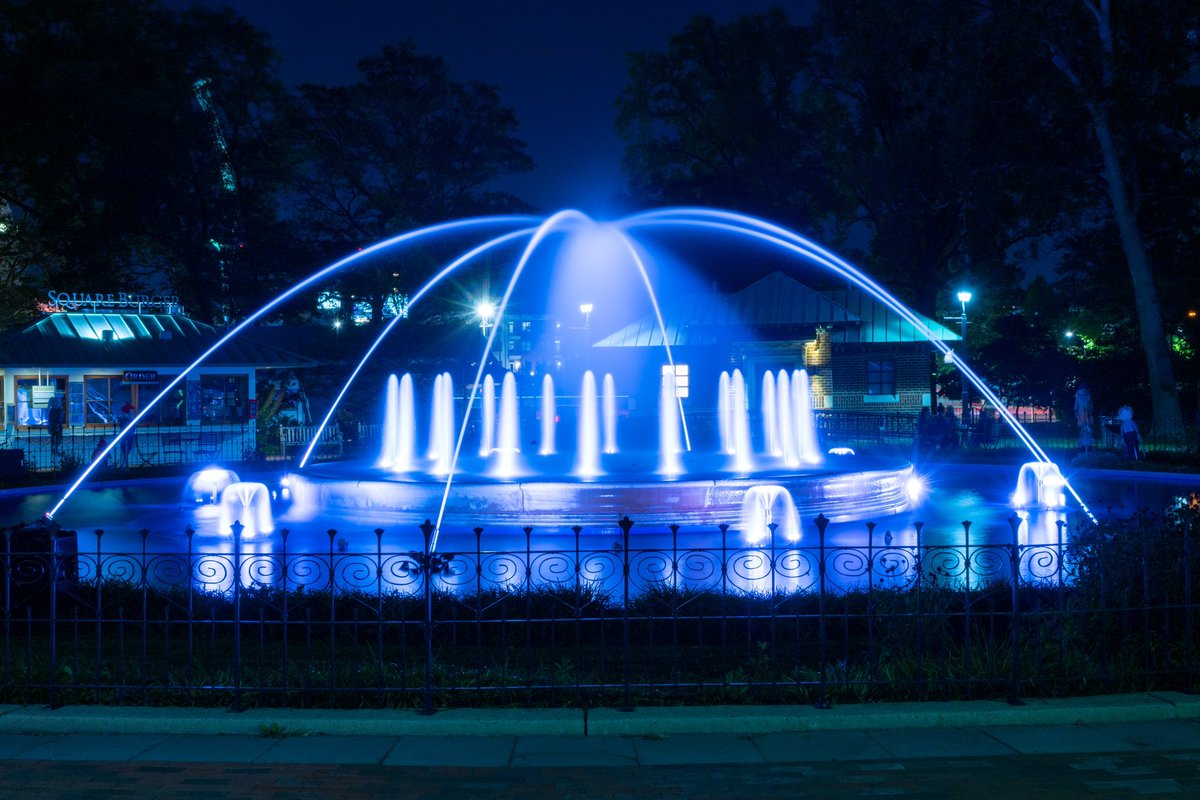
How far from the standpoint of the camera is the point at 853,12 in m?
52.4

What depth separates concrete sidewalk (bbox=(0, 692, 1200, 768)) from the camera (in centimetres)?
711

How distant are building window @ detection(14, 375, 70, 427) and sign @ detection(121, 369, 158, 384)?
2.21m

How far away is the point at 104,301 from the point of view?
1598 inches

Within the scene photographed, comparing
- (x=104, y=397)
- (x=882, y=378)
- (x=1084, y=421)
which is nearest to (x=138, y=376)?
(x=104, y=397)

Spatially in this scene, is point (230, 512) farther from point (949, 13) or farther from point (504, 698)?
point (949, 13)

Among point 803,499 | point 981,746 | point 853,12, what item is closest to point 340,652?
point 981,746

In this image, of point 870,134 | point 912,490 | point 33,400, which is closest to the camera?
point 912,490

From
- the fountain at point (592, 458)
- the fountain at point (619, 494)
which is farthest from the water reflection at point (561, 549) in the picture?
the fountain at point (592, 458)

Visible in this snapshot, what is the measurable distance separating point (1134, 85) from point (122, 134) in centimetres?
3642

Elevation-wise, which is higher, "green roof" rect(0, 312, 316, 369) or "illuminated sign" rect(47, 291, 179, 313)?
"illuminated sign" rect(47, 291, 179, 313)

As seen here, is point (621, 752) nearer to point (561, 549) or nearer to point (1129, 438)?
point (561, 549)

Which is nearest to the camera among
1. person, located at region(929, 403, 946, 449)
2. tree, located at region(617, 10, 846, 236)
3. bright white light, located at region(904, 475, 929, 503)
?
bright white light, located at region(904, 475, 929, 503)

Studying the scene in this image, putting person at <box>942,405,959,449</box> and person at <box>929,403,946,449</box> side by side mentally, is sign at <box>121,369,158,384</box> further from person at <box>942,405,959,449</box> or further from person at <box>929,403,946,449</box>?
person at <box>942,405,959,449</box>

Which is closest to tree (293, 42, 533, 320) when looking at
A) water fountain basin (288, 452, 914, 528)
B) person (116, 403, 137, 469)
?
person (116, 403, 137, 469)
